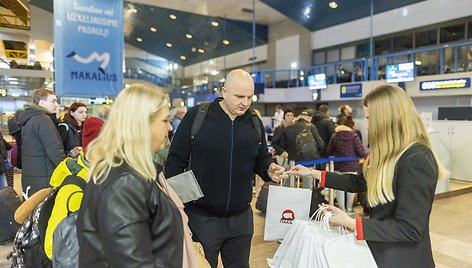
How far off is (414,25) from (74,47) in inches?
474

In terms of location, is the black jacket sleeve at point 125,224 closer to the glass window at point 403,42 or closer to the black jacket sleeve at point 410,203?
the black jacket sleeve at point 410,203

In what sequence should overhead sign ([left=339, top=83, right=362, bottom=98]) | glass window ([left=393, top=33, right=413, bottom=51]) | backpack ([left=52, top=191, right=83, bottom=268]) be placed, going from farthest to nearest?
glass window ([left=393, top=33, right=413, bottom=51]) → overhead sign ([left=339, top=83, right=362, bottom=98]) → backpack ([left=52, top=191, right=83, bottom=268])

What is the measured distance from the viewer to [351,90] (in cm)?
1238

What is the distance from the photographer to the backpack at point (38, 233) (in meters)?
1.57

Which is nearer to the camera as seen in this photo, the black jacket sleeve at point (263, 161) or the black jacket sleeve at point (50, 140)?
the black jacket sleeve at point (263, 161)

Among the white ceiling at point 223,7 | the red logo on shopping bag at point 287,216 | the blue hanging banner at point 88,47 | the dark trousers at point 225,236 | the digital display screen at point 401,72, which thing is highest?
the white ceiling at point 223,7

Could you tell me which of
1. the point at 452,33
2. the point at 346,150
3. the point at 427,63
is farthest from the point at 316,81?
the point at 346,150

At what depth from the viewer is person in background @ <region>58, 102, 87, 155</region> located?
4.16 m

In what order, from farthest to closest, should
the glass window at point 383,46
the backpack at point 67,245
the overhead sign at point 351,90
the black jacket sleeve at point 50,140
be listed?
the glass window at point 383,46, the overhead sign at point 351,90, the black jacket sleeve at point 50,140, the backpack at point 67,245

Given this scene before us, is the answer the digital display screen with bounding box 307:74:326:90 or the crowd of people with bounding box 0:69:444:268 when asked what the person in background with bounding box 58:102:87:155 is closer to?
the crowd of people with bounding box 0:69:444:268

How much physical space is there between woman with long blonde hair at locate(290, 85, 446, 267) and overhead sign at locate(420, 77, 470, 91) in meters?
9.41

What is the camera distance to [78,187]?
1.50 m

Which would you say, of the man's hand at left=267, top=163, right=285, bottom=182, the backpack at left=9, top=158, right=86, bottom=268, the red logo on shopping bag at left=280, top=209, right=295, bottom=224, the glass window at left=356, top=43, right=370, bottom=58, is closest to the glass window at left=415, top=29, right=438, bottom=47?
the glass window at left=356, top=43, right=370, bottom=58

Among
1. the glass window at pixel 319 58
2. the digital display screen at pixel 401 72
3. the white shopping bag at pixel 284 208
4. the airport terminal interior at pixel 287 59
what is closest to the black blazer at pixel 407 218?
the white shopping bag at pixel 284 208
